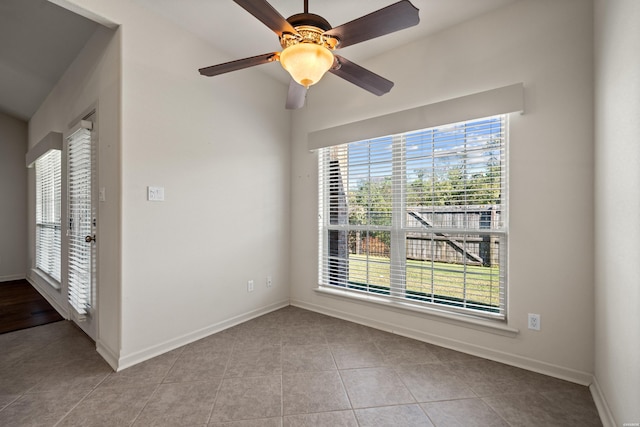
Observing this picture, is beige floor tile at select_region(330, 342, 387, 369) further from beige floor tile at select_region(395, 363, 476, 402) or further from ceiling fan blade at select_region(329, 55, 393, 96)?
ceiling fan blade at select_region(329, 55, 393, 96)

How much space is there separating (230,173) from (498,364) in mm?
2741

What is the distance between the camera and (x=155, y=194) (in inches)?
85.5

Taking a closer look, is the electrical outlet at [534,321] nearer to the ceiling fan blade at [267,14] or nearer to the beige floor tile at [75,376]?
the ceiling fan blade at [267,14]

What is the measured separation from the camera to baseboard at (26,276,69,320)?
2996mm

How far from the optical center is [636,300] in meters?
1.13

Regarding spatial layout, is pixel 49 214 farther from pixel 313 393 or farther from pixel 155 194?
pixel 313 393

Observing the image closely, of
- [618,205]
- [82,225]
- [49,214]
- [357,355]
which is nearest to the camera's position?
[618,205]

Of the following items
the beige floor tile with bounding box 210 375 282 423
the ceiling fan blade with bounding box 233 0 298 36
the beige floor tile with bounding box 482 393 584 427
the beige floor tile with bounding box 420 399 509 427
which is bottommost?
the beige floor tile with bounding box 210 375 282 423

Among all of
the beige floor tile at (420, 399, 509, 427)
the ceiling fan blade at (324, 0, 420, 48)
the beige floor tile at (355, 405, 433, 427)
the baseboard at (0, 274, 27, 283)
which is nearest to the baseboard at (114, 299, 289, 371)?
the beige floor tile at (355, 405, 433, 427)

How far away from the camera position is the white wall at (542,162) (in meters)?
1.78

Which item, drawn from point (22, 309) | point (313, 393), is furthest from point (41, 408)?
point (22, 309)

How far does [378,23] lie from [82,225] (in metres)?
2.97

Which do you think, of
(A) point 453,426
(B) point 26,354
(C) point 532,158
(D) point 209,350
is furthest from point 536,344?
(B) point 26,354

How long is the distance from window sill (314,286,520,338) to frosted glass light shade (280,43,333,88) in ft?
6.71
